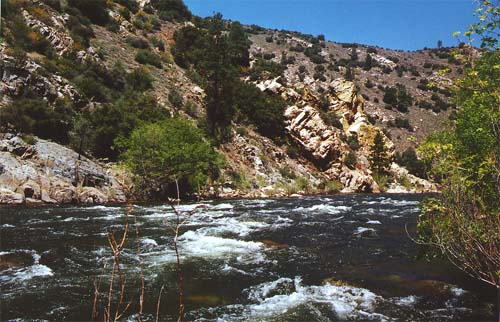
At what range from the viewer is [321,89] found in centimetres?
6481

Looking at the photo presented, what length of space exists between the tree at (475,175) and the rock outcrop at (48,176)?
17.6 metres

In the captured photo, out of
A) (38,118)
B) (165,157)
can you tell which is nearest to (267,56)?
(165,157)

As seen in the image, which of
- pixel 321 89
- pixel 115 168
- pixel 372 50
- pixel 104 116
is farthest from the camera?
pixel 372 50

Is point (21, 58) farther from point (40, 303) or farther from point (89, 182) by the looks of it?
point (40, 303)

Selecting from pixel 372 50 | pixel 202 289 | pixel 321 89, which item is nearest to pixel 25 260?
pixel 202 289

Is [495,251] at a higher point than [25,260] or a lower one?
higher

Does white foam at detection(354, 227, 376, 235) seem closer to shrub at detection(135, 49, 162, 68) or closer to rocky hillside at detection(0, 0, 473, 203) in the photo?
rocky hillside at detection(0, 0, 473, 203)

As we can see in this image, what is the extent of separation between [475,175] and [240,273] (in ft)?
19.2

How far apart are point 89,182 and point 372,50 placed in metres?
89.1

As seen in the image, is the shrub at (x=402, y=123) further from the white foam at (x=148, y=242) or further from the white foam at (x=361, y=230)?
the white foam at (x=148, y=242)

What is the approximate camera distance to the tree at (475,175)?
6.07 metres

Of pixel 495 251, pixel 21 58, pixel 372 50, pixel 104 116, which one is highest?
pixel 372 50

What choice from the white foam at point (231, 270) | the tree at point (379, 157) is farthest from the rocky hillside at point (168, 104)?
the white foam at point (231, 270)

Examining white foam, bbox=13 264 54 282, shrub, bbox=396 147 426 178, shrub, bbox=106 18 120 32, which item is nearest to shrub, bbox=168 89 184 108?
shrub, bbox=106 18 120 32
